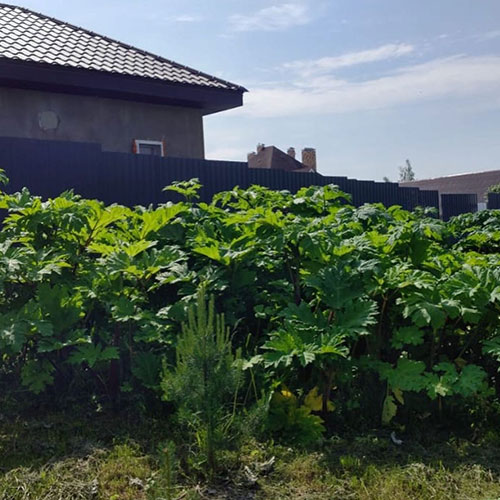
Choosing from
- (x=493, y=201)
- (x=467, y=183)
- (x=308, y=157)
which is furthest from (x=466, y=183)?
(x=493, y=201)

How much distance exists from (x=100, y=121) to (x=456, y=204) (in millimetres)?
9824

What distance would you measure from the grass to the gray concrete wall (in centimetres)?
858

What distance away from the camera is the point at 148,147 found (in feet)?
42.3

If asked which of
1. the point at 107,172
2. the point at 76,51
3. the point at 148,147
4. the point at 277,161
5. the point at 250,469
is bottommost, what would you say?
the point at 250,469

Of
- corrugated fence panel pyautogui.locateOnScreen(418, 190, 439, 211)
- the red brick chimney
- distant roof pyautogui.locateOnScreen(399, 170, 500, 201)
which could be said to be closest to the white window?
corrugated fence panel pyautogui.locateOnScreen(418, 190, 439, 211)

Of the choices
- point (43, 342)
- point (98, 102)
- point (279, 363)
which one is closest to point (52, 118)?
point (98, 102)

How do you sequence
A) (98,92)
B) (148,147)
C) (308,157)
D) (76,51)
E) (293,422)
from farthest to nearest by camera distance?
(308,157) < (148,147) < (76,51) < (98,92) < (293,422)

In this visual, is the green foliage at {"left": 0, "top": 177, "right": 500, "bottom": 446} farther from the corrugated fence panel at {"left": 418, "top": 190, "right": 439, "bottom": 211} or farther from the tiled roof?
the corrugated fence panel at {"left": 418, "top": 190, "right": 439, "bottom": 211}

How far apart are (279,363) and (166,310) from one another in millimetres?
768

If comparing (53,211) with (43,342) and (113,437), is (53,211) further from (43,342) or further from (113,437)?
(113,437)

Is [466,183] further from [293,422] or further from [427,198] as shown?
[293,422]

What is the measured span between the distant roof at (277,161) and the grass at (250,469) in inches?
1197

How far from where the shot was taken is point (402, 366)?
3590mm

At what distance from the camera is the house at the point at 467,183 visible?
173 ft
